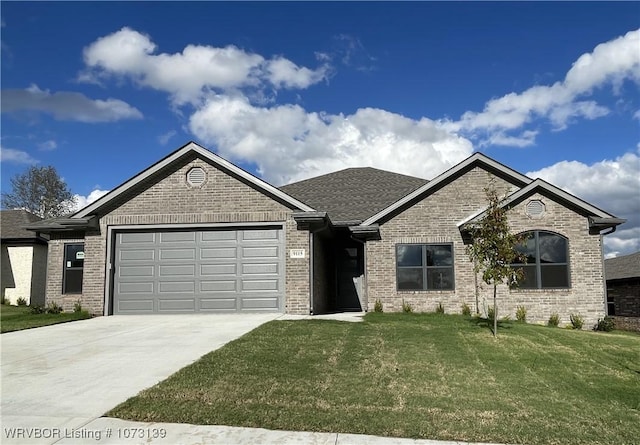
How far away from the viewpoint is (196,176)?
15828mm

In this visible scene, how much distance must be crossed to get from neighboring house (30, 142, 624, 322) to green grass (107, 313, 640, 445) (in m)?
4.54

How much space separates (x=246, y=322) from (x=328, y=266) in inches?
235

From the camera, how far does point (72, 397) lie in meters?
6.48

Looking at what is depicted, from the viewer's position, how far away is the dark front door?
18906 mm

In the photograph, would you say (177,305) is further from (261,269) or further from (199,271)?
(261,269)

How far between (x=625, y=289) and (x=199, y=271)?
17.9 m

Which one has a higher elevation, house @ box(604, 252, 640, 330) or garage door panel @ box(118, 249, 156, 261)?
garage door panel @ box(118, 249, 156, 261)

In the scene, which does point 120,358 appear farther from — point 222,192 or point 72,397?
point 222,192

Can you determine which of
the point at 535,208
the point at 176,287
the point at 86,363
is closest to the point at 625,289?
the point at 535,208

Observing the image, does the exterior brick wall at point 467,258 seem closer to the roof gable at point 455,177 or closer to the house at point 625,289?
the roof gable at point 455,177

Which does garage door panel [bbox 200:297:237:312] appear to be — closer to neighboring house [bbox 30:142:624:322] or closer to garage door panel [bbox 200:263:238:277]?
neighboring house [bbox 30:142:624:322]

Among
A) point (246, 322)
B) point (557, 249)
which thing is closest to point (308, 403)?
point (246, 322)

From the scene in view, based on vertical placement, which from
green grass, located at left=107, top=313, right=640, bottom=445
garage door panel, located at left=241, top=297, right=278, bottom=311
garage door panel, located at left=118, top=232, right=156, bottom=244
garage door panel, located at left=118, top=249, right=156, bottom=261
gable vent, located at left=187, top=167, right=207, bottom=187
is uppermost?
gable vent, located at left=187, top=167, right=207, bottom=187

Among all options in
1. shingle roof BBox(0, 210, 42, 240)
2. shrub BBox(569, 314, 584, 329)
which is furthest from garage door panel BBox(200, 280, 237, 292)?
shingle roof BBox(0, 210, 42, 240)
